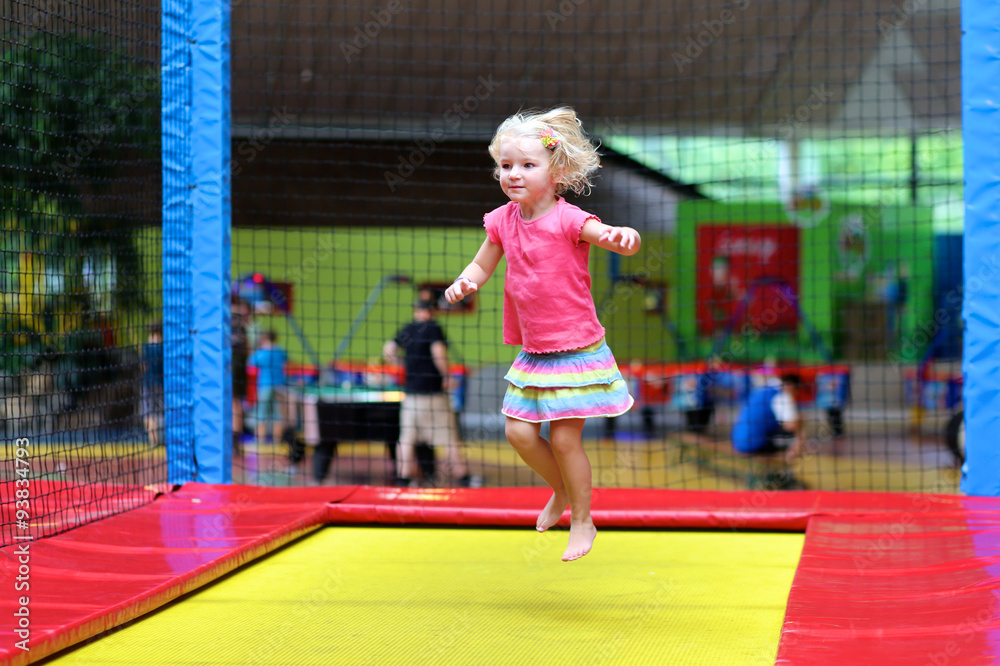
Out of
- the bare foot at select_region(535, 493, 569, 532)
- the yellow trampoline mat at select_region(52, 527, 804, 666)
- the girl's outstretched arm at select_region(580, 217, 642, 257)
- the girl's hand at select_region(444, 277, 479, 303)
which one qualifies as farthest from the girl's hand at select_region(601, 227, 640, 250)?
the yellow trampoline mat at select_region(52, 527, 804, 666)

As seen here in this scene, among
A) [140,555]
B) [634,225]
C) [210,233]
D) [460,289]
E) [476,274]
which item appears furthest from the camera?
[634,225]

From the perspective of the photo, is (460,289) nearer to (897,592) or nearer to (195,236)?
(897,592)

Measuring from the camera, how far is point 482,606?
2.09 meters

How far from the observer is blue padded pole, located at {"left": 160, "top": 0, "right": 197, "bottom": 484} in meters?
3.38

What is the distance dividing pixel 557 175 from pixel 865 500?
5.82 feet

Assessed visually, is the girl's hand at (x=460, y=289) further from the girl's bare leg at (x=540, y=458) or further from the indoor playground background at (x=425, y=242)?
the indoor playground background at (x=425, y=242)

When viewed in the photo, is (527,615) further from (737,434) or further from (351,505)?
(737,434)

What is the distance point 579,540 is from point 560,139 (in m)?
0.93

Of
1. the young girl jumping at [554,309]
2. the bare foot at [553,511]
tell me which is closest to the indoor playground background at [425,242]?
the bare foot at [553,511]

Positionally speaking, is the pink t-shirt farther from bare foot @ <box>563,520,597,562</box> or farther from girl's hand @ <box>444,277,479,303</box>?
bare foot @ <box>563,520,597,562</box>

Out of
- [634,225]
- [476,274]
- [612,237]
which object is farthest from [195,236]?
[634,225]

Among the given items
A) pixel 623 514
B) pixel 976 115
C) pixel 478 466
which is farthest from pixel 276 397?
pixel 976 115

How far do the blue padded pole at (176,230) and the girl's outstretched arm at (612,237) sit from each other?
201cm

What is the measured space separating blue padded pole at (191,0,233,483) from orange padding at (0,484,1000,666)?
0.28 meters
